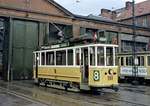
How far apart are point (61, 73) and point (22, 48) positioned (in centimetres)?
1184

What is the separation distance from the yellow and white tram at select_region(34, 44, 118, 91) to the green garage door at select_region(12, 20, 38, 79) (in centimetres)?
963

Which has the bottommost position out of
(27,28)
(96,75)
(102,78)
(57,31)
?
(102,78)

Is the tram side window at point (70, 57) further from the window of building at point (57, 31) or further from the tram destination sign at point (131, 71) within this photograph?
the window of building at point (57, 31)

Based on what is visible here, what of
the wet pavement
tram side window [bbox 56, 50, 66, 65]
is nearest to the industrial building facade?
tram side window [bbox 56, 50, 66, 65]

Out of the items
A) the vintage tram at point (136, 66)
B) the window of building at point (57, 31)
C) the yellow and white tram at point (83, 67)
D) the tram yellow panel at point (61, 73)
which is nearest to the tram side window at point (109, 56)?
the yellow and white tram at point (83, 67)

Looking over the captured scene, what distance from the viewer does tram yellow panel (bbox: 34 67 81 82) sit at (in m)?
13.4

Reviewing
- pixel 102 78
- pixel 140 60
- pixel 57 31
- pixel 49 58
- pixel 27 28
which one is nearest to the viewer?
pixel 102 78

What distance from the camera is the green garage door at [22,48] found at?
2462cm

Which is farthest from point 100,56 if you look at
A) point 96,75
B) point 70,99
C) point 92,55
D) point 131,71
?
point 131,71

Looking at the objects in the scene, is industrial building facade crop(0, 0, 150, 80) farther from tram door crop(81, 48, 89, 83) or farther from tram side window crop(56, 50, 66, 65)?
tram door crop(81, 48, 89, 83)

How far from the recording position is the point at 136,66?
21531 mm

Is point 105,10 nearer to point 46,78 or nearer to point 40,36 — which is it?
point 40,36

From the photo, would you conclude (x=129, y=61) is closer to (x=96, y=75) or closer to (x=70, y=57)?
(x=70, y=57)

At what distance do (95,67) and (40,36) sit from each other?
51.4 feet
